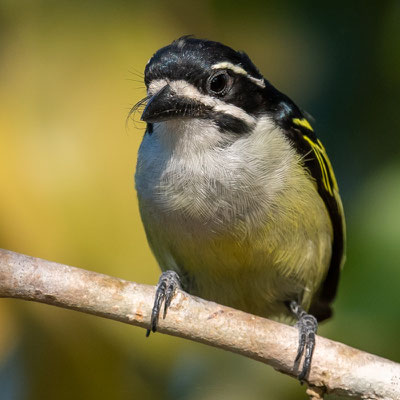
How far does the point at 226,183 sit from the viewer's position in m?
4.21

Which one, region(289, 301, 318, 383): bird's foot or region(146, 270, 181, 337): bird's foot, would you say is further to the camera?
region(289, 301, 318, 383): bird's foot

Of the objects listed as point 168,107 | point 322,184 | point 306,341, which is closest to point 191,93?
point 168,107

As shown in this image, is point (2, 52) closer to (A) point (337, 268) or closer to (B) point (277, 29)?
(B) point (277, 29)

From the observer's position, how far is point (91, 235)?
198 inches

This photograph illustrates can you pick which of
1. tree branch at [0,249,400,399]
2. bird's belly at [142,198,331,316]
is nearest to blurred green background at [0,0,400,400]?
bird's belly at [142,198,331,316]

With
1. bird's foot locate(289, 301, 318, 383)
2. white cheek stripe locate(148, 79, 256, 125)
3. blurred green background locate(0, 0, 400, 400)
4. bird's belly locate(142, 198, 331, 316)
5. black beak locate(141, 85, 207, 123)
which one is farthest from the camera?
blurred green background locate(0, 0, 400, 400)

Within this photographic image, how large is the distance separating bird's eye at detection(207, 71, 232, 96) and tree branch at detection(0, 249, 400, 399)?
1.04 meters

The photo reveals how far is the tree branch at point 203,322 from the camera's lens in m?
3.47

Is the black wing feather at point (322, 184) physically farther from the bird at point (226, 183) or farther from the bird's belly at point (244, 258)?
the bird's belly at point (244, 258)

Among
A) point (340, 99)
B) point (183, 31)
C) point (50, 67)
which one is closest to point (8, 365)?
point (50, 67)

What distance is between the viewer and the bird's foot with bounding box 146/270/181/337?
11.9 feet

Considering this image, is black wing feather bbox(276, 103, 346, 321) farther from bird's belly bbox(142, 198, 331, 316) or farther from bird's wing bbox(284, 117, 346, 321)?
bird's belly bbox(142, 198, 331, 316)

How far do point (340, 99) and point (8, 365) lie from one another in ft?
9.28

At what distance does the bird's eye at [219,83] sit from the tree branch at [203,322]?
104cm
